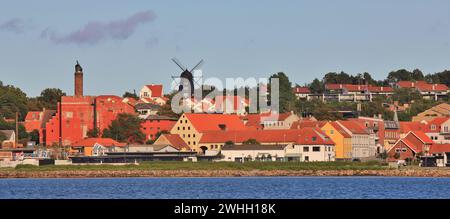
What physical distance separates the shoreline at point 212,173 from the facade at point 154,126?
3149 cm

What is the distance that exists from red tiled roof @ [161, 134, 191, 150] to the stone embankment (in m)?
18.6

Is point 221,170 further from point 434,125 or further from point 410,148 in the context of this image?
point 434,125

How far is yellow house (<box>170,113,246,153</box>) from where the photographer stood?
103m

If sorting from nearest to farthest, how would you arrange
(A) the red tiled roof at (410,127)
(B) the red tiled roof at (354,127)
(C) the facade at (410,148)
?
(C) the facade at (410,148) → (B) the red tiled roof at (354,127) → (A) the red tiled roof at (410,127)

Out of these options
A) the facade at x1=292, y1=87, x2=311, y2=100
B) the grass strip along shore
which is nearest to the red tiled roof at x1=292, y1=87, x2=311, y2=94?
the facade at x1=292, y1=87, x2=311, y2=100

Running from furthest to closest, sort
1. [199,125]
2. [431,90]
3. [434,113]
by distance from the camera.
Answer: [431,90] → [434,113] → [199,125]

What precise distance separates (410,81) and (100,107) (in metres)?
97.4

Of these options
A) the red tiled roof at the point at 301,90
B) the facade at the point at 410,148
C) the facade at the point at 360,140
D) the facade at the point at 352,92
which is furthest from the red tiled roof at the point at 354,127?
the red tiled roof at the point at 301,90

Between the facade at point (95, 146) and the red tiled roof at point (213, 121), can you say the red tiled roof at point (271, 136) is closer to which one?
the red tiled roof at point (213, 121)

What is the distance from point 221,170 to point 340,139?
2097 centimetres

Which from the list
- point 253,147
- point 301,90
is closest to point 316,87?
point 301,90

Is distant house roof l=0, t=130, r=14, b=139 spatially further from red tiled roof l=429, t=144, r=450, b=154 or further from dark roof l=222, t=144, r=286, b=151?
red tiled roof l=429, t=144, r=450, b=154

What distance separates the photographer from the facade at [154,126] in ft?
368

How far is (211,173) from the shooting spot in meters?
78.4
